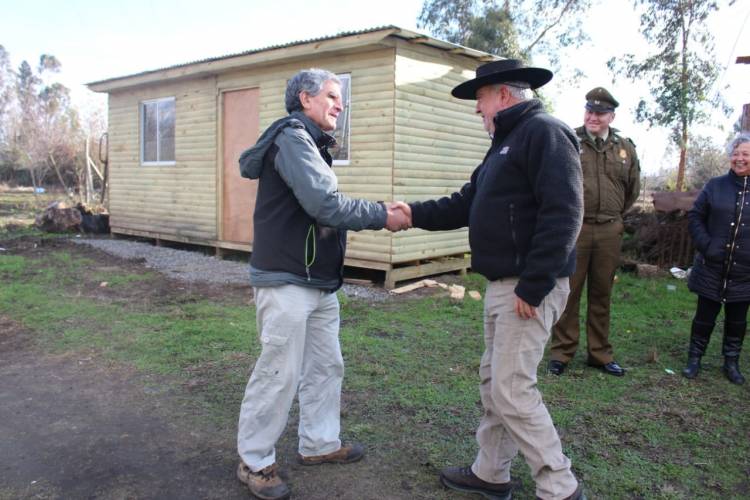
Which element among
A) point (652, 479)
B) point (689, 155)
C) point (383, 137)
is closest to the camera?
point (652, 479)

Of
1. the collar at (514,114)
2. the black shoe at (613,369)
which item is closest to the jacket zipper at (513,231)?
the collar at (514,114)

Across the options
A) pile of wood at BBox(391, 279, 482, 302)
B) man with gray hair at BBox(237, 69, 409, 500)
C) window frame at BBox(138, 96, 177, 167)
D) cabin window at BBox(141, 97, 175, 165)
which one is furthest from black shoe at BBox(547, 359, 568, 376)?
cabin window at BBox(141, 97, 175, 165)

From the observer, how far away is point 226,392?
4047mm

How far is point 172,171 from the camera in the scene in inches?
456

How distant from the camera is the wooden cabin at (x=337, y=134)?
793 centimetres

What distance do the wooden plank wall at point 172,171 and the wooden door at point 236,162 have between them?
271 mm

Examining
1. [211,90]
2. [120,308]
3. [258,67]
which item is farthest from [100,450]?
[211,90]

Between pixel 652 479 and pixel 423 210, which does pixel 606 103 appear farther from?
pixel 652 479

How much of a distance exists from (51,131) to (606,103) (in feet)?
95.5

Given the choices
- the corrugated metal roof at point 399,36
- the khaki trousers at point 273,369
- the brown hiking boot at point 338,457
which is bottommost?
the brown hiking boot at point 338,457

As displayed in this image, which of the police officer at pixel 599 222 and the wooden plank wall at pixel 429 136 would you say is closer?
the police officer at pixel 599 222

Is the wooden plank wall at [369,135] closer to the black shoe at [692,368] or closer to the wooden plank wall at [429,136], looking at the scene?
the wooden plank wall at [429,136]

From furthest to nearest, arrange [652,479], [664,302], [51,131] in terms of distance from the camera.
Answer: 1. [51,131]
2. [664,302]
3. [652,479]

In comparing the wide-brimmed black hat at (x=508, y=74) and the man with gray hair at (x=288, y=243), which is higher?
the wide-brimmed black hat at (x=508, y=74)
